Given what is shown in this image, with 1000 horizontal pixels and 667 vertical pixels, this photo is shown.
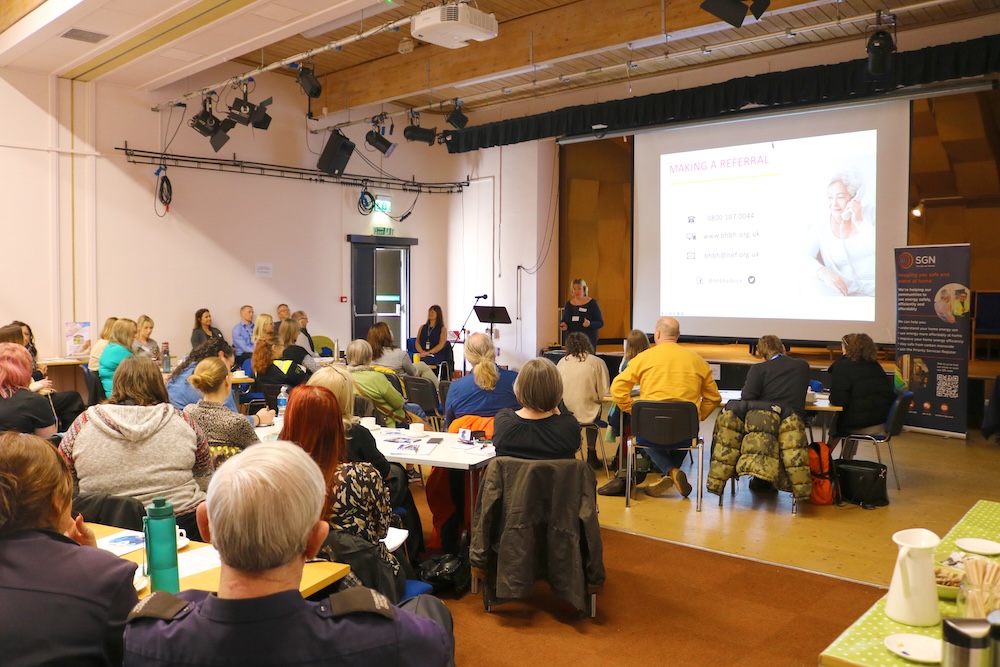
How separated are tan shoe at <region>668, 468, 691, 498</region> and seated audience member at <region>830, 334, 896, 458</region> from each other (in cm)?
143

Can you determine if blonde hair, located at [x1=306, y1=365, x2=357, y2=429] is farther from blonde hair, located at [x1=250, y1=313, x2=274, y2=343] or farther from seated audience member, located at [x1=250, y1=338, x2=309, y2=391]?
blonde hair, located at [x1=250, y1=313, x2=274, y2=343]

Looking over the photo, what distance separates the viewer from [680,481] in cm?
586

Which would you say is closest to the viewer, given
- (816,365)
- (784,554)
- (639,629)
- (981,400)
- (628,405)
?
(639,629)

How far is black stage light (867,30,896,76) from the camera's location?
702 cm

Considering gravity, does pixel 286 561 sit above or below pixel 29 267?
below

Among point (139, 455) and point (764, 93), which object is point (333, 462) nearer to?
point (139, 455)

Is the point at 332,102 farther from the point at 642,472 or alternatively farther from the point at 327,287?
the point at 642,472

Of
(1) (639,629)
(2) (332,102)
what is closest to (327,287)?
(2) (332,102)

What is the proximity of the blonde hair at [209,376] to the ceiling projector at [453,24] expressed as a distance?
3.70 metres

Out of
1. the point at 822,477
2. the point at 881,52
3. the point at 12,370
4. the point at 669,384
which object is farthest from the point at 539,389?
the point at 881,52

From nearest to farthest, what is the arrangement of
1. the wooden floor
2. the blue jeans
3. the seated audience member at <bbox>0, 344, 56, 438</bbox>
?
the seated audience member at <bbox>0, 344, 56, 438</bbox> → the wooden floor → the blue jeans

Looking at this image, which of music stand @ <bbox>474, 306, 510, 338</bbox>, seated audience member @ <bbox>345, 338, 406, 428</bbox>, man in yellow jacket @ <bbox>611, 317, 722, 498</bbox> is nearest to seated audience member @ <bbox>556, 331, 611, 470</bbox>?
man in yellow jacket @ <bbox>611, 317, 722, 498</bbox>

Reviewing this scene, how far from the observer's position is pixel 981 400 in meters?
8.88

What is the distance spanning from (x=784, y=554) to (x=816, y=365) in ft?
19.2
